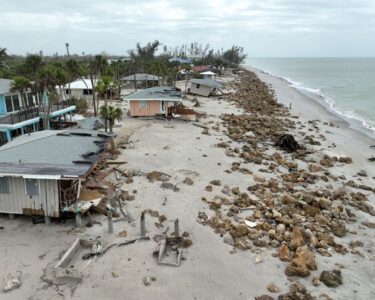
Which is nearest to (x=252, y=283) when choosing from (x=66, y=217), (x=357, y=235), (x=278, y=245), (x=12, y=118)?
(x=278, y=245)

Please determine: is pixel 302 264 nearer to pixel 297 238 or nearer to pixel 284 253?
pixel 284 253

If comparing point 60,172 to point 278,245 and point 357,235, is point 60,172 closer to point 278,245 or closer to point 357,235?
point 278,245

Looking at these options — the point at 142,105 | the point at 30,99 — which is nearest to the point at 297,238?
the point at 30,99

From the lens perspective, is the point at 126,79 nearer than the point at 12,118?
No

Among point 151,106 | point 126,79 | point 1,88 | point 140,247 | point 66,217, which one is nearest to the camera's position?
point 140,247

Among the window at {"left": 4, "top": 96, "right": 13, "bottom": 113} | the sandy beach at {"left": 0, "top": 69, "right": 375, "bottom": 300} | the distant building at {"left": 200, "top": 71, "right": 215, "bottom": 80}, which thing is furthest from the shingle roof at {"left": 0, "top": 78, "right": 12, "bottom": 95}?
the distant building at {"left": 200, "top": 71, "right": 215, "bottom": 80}

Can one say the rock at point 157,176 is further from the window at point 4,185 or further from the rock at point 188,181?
the window at point 4,185
